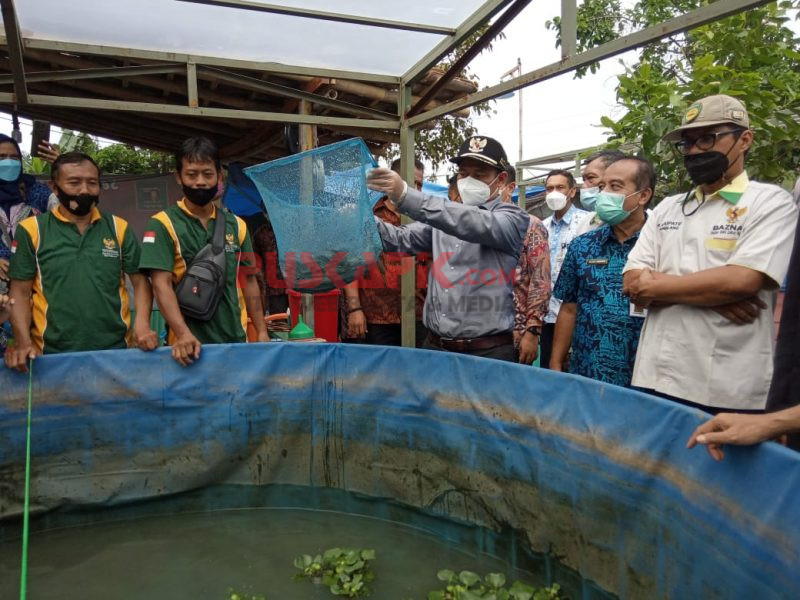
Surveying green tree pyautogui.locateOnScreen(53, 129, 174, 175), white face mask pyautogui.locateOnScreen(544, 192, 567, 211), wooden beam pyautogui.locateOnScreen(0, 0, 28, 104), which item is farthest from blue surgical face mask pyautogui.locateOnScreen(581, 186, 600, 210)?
green tree pyautogui.locateOnScreen(53, 129, 174, 175)

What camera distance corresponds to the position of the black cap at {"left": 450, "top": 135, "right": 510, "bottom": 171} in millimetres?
2828

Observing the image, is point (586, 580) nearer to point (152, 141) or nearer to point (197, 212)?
point (197, 212)

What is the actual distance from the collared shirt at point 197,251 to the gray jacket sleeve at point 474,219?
88 centimetres

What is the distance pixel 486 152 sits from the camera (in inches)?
112

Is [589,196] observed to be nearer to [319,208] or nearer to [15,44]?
[319,208]

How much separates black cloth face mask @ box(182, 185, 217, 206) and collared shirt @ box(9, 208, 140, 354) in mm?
366

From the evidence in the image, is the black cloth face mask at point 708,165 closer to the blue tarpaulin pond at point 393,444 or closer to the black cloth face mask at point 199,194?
the blue tarpaulin pond at point 393,444

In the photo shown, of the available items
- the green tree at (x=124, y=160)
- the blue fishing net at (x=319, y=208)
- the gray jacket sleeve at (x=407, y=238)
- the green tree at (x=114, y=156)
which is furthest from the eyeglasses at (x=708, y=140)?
the green tree at (x=114, y=156)

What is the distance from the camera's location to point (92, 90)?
5203 mm

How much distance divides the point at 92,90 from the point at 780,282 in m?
5.28

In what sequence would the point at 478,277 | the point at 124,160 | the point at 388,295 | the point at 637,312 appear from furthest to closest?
1. the point at 124,160
2. the point at 388,295
3. the point at 478,277
4. the point at 637,312

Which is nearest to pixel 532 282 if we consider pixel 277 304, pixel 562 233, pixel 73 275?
pixel 562 233

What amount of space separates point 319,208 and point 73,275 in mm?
1289

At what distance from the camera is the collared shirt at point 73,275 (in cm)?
270
